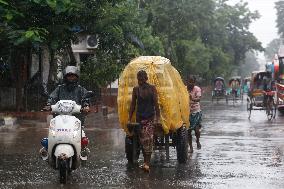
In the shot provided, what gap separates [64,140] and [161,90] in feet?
8.58

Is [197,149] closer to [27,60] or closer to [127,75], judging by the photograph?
[127,75]

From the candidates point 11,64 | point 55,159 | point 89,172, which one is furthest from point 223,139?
point 11,64

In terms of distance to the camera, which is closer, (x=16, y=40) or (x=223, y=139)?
(x=223, y=139)

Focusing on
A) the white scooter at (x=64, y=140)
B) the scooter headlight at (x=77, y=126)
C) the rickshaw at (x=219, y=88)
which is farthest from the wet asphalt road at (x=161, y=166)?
the rickshaw at (x=219, y=88)

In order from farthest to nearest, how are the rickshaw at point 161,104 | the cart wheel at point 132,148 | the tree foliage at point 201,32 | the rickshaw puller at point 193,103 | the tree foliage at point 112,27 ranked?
the tree foliage at point 201,32 < the tree foliage at point 112,27 < the rickshaw puller at point 193,103 < the cart wheel at point 132,148 < the rickshaw at point 161,104

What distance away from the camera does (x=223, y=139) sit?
16.0m

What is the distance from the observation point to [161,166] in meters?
10.9

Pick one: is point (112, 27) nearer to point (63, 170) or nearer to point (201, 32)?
point (63, 170)

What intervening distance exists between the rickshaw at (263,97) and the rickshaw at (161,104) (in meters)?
14.1

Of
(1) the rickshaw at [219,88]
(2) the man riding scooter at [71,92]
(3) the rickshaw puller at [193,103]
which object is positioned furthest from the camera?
(1) the rickshaw at [219,88]

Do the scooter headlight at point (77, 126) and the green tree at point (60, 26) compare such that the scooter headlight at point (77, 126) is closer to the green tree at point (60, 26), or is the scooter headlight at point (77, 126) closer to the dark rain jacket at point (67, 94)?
the dark rain jacket at point (67, 94)

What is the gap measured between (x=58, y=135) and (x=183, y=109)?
3416 mm

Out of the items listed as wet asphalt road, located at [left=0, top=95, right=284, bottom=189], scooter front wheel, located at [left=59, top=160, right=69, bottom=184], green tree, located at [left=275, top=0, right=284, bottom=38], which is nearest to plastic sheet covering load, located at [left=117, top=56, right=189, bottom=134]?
wet asphalt road, located at [left=0, top=95, right=284, bottom=189]

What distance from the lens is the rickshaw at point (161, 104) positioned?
1070cm
